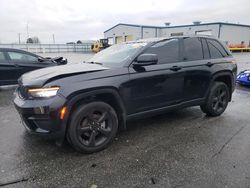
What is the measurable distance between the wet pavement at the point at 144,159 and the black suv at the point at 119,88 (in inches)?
14.0

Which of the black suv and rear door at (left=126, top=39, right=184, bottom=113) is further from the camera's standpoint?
rear door at (left=126, top=39, right=184, bottom=113)

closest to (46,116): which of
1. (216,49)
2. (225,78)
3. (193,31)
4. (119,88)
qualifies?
(119,88)

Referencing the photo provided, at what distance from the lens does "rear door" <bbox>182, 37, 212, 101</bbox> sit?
14.5 feet

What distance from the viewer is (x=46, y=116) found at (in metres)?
3.04

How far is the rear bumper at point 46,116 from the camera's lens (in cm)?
301

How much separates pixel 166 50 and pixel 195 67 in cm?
71

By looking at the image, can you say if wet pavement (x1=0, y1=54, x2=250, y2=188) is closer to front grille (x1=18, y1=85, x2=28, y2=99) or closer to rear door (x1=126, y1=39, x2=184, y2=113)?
rear door (x1=126, y1=39, x2=184, y2=113)

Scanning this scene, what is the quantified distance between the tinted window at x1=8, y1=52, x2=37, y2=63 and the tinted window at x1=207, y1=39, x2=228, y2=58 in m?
6.33

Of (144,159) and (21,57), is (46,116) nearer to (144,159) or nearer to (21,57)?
(144,159)

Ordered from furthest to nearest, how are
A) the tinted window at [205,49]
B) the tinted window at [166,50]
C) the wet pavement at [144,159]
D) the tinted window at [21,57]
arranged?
the tinted window at [21,57]
the tinted window at [205,49]
the tinted window at [166,50]
the wet pavement at [144,159]

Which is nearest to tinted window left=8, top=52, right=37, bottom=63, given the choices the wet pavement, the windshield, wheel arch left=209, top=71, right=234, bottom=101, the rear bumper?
the wet pavement

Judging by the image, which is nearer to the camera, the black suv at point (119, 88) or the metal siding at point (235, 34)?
the black suv at point (119, 88)

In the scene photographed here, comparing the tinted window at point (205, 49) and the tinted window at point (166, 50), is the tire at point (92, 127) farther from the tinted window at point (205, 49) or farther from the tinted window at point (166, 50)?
the tinted window at point (205, 49)

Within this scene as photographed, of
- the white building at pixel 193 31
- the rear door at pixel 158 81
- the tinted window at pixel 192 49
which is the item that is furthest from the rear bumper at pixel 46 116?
the white building at pixel 193 31
